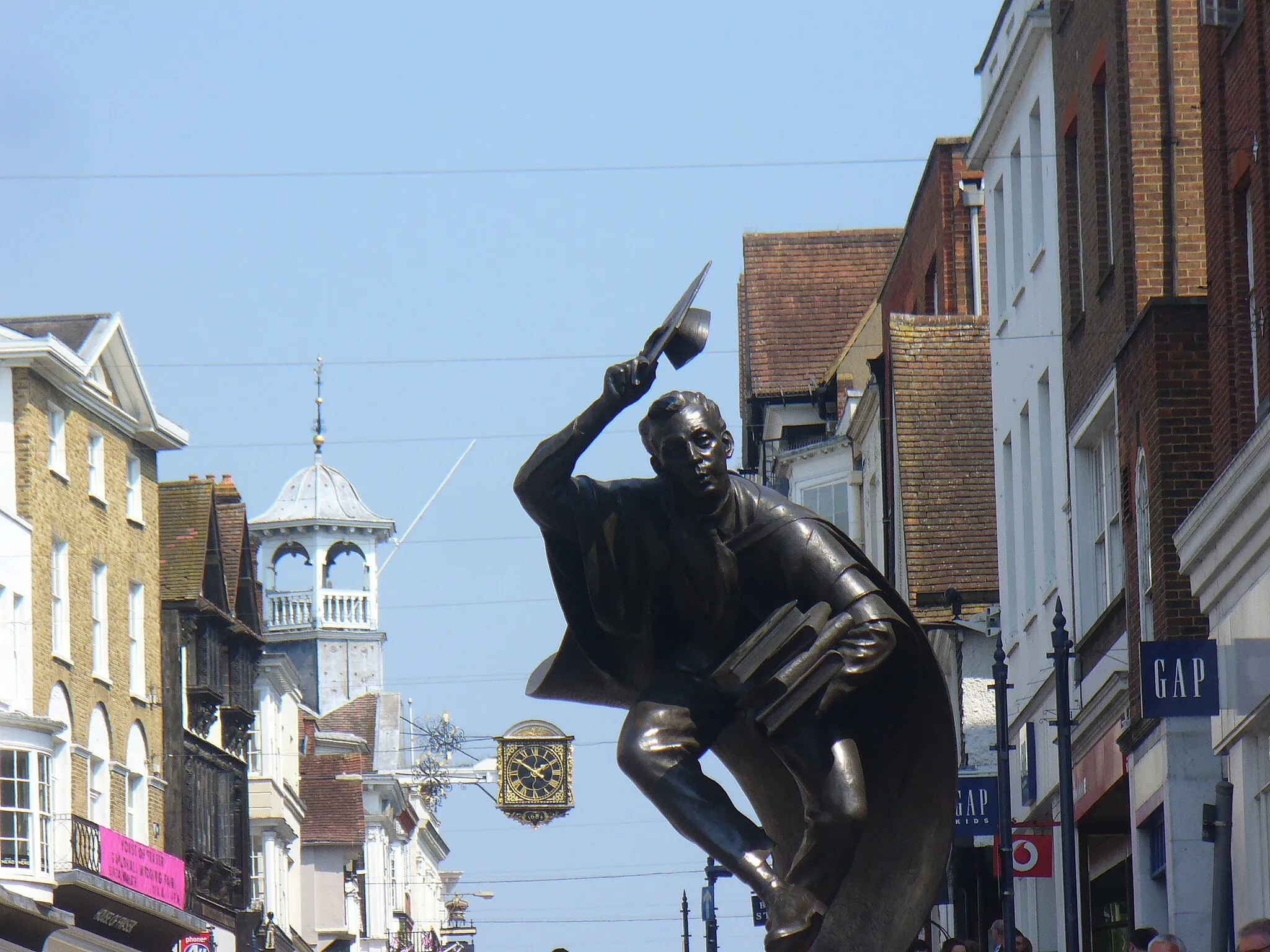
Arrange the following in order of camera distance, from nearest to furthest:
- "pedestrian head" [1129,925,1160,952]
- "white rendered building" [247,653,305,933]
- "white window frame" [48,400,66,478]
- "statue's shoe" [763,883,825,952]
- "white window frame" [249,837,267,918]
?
"statue's shoe" [763,883,825,952]
"pedestrian head" [1129,925,1160,952]
"white window frame" [48,400,66,478]
"white window frame" [249,837,267,918]
"white rendered building" [247,653,305,933]

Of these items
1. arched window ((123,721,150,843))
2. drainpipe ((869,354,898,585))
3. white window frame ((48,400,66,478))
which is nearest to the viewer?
drainpipe ((869,354,898,585))

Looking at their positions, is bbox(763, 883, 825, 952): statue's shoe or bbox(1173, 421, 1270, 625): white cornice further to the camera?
bbox(1173, 421, 1270, 625): white cornice

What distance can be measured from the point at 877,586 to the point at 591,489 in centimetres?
91

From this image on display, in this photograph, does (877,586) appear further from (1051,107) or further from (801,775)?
(1051,107)

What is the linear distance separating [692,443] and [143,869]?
1836 inches

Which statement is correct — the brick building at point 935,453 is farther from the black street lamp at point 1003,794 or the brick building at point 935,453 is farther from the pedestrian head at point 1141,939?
the pedestrian head at point 1141,939

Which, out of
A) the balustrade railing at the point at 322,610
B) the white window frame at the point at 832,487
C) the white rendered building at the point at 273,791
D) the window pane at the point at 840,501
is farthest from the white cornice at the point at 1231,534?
the balustrade railing at the point at 322,610

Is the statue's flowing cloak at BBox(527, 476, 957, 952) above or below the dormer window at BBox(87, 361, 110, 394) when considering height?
below

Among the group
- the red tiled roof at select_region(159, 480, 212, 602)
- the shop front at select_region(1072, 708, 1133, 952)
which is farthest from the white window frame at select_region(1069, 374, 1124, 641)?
the red tiled roof at select_region(159, 480, 212, 602)

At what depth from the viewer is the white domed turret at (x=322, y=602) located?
117812 millimetres

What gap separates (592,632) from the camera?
8.20 m

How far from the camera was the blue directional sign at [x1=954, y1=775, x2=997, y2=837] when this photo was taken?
2509 centimetres

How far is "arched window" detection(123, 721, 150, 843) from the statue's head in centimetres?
4817

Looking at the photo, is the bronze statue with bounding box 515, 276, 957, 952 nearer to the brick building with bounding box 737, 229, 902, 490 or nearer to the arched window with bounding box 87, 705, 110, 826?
the brick building with bounding box 737, 229, 902, 490
